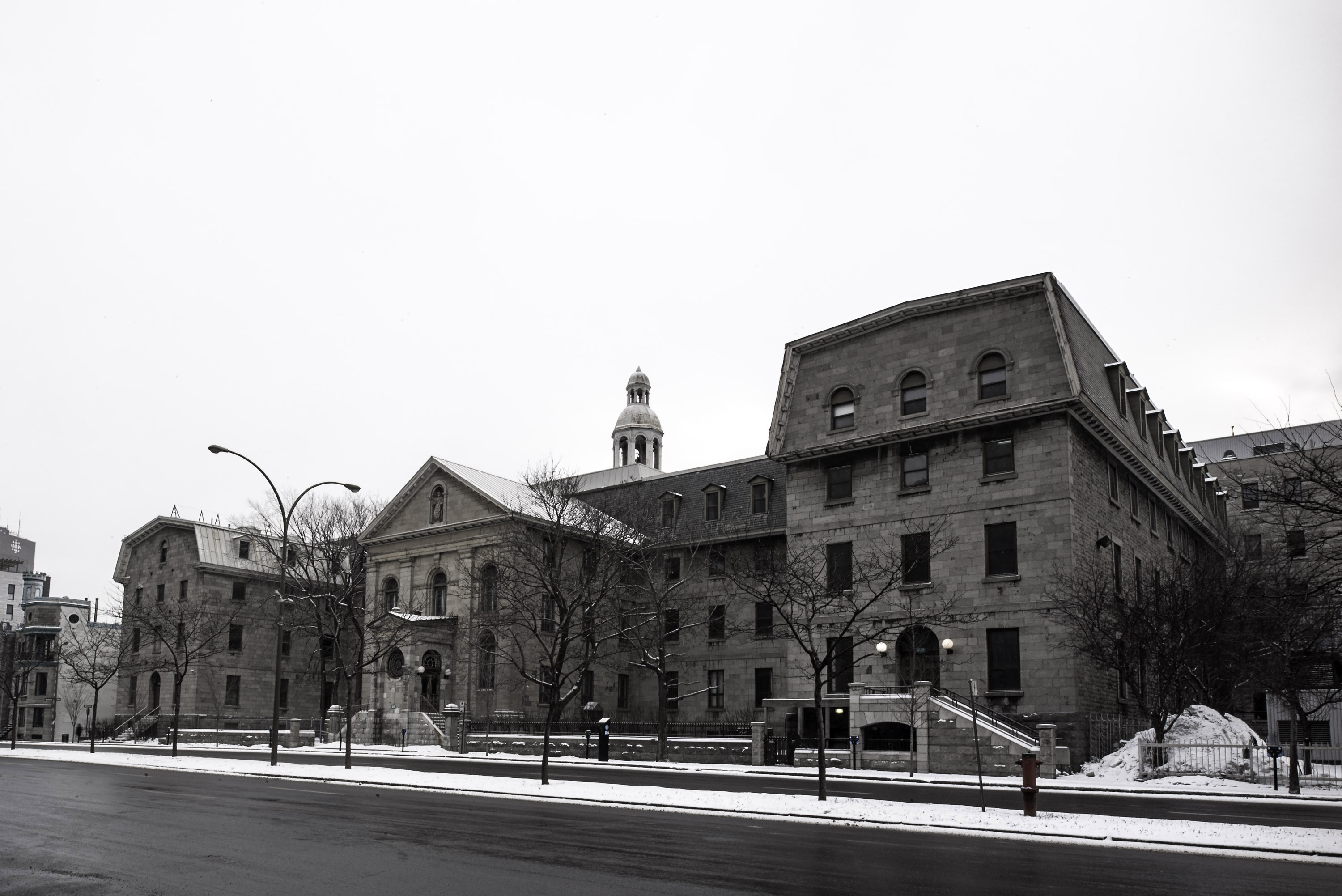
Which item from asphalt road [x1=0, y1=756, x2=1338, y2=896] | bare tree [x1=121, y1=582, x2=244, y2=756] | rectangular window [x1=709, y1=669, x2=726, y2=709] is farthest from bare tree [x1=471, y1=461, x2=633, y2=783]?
asphalt road [x1=0, y1=756, x2=1338, y2=896]

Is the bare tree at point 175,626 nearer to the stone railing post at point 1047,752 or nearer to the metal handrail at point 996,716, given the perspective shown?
the metal handrail at point 996,716

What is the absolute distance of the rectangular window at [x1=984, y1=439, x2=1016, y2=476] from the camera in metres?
39.8

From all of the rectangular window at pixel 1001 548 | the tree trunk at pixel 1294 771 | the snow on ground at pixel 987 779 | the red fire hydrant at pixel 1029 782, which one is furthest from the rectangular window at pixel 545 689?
the red fire hydrant at pixel 1029 782

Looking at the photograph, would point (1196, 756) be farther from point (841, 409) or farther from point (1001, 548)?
point (841, 409)

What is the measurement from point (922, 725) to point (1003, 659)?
6.32m

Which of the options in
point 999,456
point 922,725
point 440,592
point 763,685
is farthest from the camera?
point 440,592

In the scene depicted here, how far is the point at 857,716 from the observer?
36156 mm

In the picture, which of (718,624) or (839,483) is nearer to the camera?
(839,483)

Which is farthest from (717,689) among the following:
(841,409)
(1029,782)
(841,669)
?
(1029,782)

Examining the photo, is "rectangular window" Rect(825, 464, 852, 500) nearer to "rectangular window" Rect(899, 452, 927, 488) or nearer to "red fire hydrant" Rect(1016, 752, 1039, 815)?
"rectangular window" Rect(899, 452, 927, 488)

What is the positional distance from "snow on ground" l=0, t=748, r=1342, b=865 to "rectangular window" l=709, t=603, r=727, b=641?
78.4 feet


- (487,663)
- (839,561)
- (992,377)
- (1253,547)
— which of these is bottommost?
(487,663)

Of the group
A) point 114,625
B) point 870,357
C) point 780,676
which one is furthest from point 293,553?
point 114,625

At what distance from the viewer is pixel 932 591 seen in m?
40.9
